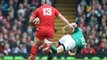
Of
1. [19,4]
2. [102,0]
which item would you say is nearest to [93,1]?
[102,0]

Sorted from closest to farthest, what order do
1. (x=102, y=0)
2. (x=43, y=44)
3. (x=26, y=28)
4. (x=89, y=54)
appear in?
(x=43, y=44), (x=89, y=54), (x=26, y=28), (x=102, y=0)

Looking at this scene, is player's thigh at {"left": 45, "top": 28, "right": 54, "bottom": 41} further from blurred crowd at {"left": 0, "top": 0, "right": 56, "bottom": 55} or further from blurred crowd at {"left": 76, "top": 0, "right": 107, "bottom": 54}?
blurred crowd at {"left": 76, "top": 0, "right": 107, "bottom": 54}

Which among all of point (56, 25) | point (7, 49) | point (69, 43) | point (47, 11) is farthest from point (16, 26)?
point (69, 43)

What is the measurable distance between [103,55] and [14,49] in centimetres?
362

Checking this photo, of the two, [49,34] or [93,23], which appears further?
[93,23]

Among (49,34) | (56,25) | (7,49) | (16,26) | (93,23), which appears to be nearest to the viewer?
(49,34)

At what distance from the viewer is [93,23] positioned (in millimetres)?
24125

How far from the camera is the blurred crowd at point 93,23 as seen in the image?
894 inches

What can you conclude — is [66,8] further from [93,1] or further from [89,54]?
[89,54]

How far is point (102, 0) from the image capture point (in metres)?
25.5

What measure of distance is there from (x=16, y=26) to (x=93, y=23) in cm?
340

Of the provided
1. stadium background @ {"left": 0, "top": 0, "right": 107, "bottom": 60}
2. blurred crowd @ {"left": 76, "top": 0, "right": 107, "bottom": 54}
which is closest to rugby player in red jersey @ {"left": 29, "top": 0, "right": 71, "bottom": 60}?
stadium background @ {"left": 0, "top": 0, "right": 107, "bottom": 60}

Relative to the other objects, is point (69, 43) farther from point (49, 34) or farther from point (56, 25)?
point (56, 25)

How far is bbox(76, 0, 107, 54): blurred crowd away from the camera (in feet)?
74.5
